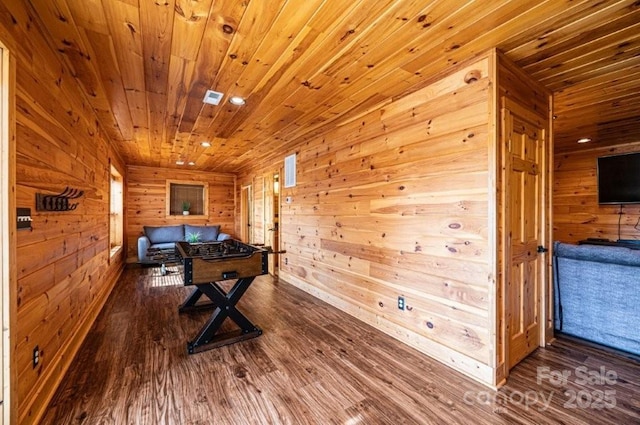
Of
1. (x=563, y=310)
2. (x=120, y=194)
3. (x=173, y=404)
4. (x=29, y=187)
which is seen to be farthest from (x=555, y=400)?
(x=120, y=194)

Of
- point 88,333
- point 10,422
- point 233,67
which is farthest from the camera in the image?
point 88,333

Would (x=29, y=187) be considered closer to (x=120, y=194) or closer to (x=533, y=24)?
(x=533, y=24)

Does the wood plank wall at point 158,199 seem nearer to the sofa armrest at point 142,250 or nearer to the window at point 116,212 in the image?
the sofa armrest at point 142,250

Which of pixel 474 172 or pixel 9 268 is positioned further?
pixel 474 172

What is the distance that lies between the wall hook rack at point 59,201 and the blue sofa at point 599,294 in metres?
4.31

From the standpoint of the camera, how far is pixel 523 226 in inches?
86.9

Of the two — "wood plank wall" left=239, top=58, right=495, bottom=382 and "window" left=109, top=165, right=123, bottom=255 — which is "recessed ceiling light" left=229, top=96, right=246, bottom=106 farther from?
"window" left=109, top=165, right=123, bottom=255

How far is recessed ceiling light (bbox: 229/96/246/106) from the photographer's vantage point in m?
2.63

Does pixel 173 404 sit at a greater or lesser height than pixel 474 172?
lesser

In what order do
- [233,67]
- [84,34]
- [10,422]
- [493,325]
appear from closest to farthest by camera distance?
[10,422] → [84,34] → [493,325] → [233,67]

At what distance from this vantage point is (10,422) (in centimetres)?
129

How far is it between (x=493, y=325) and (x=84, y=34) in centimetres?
332

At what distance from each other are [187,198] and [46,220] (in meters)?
5.71

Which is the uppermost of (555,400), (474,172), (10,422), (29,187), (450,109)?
(450,109)
